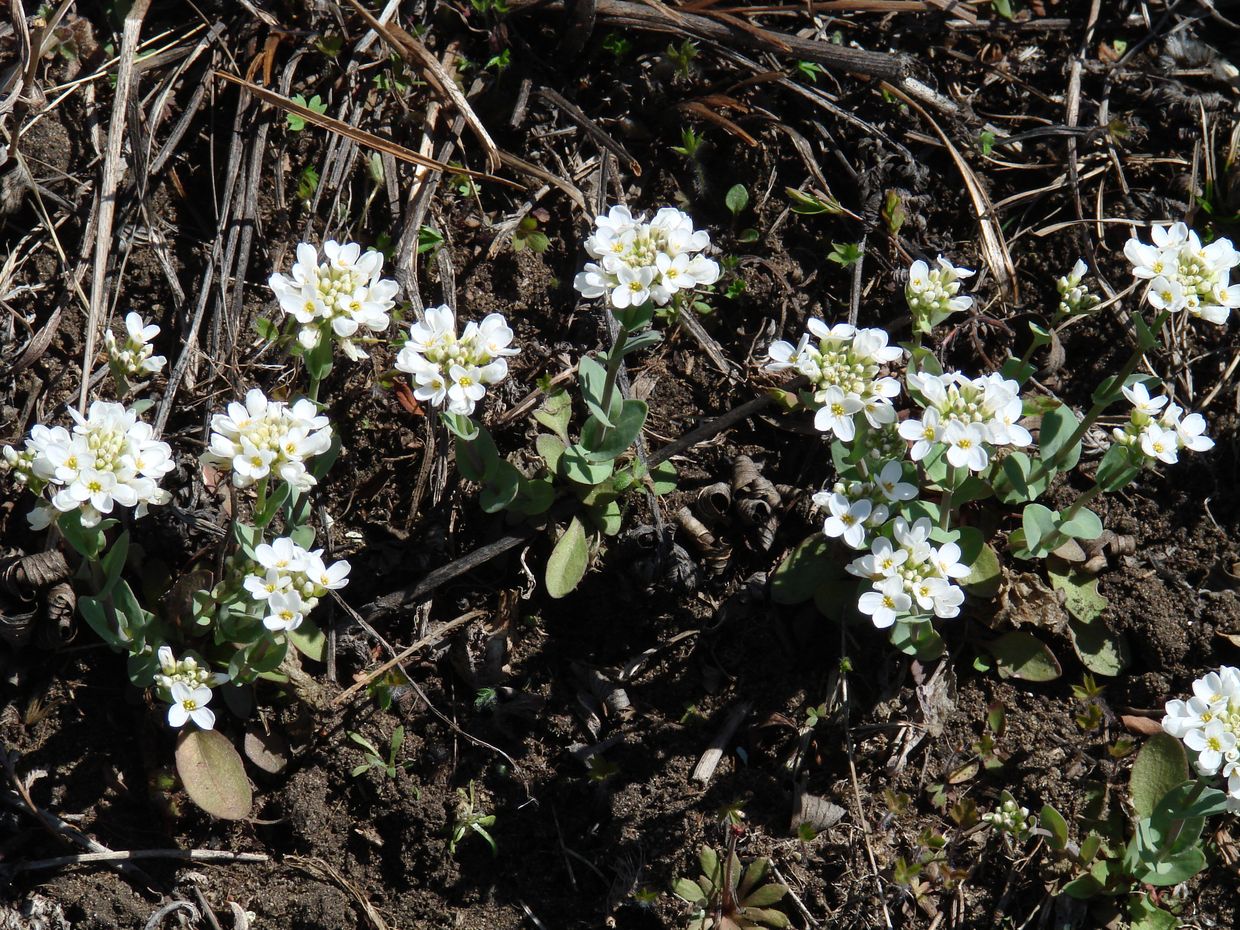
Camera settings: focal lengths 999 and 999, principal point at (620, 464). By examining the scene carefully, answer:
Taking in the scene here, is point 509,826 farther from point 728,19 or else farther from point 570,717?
point 728,19

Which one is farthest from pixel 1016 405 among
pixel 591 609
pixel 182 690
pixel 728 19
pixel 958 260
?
pixel 182 690

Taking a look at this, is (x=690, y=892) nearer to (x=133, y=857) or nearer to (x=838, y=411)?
(x=838, y=411)

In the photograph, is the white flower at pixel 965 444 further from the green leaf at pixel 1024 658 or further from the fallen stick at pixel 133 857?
the fallen stick at pixel 133 857

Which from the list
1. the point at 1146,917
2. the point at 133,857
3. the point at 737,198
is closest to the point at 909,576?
the point at 1146,917

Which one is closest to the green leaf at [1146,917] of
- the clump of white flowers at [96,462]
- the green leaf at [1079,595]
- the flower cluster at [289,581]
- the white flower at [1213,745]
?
the white flower at [1213,745]

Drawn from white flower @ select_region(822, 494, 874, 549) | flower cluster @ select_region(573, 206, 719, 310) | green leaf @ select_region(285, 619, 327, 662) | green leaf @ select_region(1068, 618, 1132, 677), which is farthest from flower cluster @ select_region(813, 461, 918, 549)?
green leaf @ select_region(285, 619, 327, 662)
